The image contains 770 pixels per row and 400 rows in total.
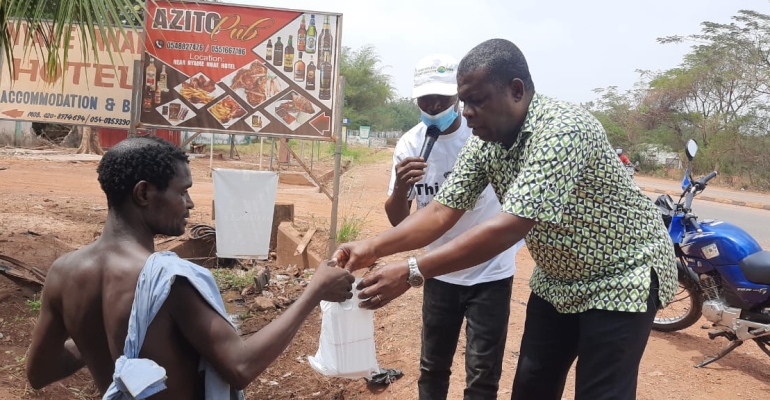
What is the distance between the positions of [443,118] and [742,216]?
13503mm

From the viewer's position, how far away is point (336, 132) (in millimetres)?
6426

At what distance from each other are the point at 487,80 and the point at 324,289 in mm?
836

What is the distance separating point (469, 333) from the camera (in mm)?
2875

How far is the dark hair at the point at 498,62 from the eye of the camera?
6.55 ft

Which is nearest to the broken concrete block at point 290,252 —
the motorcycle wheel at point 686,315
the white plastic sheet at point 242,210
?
the white plastic sheet at point 242,210

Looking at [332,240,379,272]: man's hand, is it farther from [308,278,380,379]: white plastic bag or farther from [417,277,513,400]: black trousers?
[417,277,513,400]: black trousers

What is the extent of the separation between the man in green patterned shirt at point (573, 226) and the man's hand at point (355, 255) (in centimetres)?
27

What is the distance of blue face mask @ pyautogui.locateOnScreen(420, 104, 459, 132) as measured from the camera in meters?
Answer: 2.97

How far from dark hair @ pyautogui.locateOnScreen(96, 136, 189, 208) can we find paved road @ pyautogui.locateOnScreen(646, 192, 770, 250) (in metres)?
10.9

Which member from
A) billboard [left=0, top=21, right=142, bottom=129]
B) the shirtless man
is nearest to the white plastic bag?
the shirtless man

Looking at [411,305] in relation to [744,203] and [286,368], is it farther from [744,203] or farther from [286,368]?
[744,203]

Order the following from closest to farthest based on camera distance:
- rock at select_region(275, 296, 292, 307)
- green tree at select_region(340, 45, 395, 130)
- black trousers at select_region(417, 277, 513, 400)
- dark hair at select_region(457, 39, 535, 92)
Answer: dark hair at select_region(457, 39, 535, 92) → black trousers at select_region(417, 277, 513, 400) → rock at select_region(275, 296, 292, 307) → green tree at select_region(340, 45, 395, 130)

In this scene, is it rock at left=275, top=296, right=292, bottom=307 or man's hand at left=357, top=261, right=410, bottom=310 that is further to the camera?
rock at left=275, top=296, right=292, bottom=307

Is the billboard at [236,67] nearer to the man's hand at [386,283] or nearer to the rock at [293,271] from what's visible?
the rock at [293,271]
